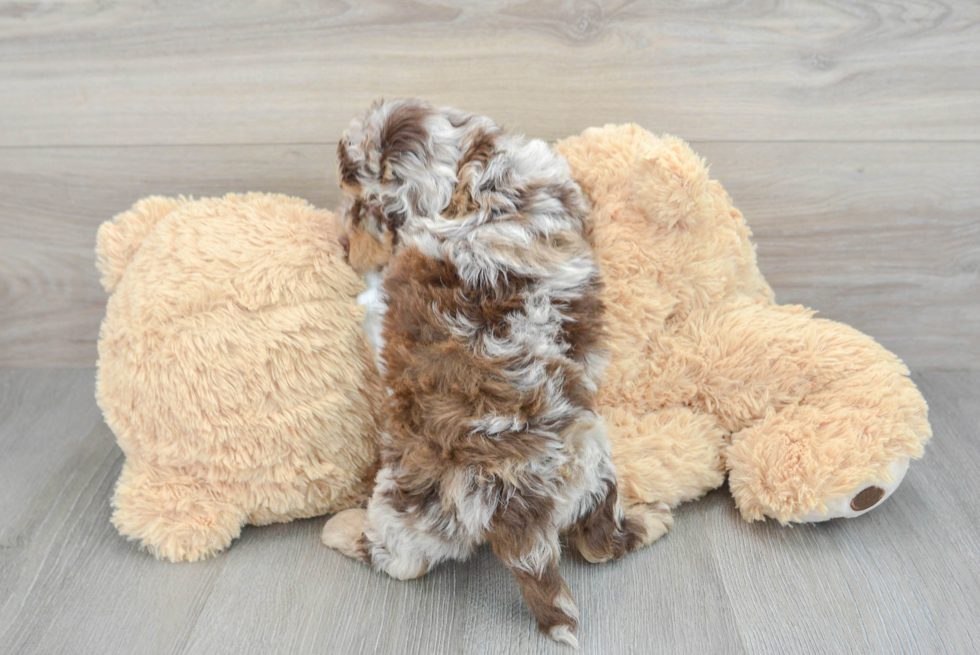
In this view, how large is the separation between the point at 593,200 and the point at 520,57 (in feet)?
0.91

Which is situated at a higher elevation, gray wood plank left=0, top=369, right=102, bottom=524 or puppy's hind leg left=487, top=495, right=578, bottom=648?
puppy's hind leg left=487, top=495, right=578, bottom=648

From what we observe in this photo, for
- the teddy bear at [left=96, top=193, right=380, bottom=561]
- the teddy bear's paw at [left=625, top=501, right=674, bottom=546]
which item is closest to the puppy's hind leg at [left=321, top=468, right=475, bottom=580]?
the teddy bear at [left=96, top=193, right=380, bottom=561]

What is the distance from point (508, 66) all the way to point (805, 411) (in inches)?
26.3

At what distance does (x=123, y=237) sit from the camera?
1.04 meters

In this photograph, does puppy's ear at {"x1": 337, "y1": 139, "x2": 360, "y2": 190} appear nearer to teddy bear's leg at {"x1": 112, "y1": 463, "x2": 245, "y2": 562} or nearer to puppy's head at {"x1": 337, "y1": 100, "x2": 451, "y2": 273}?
puppy's head at {"x1": 337, "y1": 100, "x2": 451, "y2": 273}

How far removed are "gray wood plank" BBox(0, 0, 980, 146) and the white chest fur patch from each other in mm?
346

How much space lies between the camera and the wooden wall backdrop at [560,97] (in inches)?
42.6

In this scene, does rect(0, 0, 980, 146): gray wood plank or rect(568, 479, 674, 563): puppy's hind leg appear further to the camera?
rect(0, 0, 980, 146): gray wood plank

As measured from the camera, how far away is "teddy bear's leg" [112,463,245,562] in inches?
36.9

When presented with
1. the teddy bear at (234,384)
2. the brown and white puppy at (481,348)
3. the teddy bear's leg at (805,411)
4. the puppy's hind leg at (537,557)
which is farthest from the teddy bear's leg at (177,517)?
the teddy bear's leg at (805,411)

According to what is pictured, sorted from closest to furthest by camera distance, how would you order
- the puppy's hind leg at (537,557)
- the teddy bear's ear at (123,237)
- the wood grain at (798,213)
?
the puppy's hind leg at (537,557), the teddy bear's ear at (123,237), the wood grain at (798,213)

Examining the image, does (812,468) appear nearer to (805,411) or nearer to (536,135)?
(805,411)

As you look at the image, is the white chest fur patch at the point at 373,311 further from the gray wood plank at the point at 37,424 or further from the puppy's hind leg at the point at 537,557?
the gray wood plank at the point at 37,424

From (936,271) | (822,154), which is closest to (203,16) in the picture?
(822,154)
